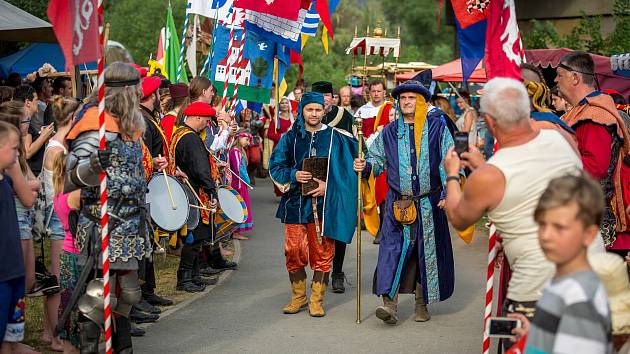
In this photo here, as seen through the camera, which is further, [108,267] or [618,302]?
[108,267]

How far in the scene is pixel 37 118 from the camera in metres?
11.6

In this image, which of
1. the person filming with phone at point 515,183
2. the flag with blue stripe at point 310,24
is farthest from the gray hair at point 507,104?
the flag with blue stripe at point 310,24

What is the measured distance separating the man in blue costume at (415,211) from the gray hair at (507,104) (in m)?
3.52

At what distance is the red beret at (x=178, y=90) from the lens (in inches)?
388

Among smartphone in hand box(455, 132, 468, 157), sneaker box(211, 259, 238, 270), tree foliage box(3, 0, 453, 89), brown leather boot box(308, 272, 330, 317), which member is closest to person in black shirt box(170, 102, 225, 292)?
sneaker box(211, 259, 238, 270)

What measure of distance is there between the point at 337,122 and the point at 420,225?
4.28ft

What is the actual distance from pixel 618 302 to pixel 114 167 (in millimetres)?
3211

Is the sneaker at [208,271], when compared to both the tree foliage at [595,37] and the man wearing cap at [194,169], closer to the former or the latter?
the man wearing cap at [194,169]

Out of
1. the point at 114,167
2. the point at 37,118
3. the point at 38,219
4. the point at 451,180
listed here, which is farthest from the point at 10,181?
the point at 37,118

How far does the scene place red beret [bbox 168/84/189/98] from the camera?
984 centimetres

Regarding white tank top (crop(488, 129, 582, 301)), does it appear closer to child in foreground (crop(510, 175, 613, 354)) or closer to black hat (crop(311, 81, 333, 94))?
child in foreground (crop(510, 175, 613, 354))

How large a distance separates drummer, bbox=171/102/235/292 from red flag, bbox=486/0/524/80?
3884 millimetres

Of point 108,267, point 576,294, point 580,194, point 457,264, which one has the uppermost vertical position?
point 580,194

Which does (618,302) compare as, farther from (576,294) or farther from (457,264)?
(457,264)
